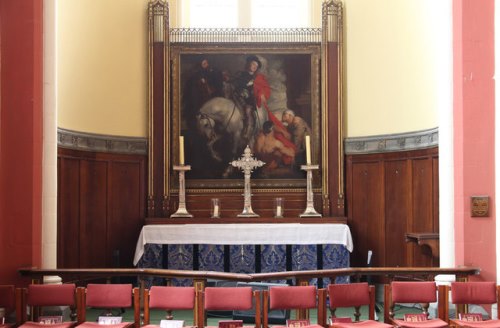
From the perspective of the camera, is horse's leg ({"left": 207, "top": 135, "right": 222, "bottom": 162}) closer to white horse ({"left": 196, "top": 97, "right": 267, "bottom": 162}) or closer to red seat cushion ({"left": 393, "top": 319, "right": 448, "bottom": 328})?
white horse ({"left": 196, "top": 97, "right": 267, "bottom": 162})

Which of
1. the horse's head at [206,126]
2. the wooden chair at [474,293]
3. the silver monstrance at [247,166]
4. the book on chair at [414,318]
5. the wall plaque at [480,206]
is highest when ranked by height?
the horse's head at [206,126]

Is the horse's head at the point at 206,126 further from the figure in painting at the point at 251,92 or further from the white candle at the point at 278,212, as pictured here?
the white candle at the point at 278,212

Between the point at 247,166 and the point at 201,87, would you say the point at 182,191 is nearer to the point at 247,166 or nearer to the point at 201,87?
the point at 247,166

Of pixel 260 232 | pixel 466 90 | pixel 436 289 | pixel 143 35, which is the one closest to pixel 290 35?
pixel 143 35

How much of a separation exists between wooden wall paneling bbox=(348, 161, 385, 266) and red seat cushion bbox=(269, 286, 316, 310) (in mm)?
5180

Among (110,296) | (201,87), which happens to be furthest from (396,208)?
(110,296)

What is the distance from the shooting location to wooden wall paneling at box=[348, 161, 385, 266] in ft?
44.0

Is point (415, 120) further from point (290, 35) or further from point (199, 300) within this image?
point (199, 300)

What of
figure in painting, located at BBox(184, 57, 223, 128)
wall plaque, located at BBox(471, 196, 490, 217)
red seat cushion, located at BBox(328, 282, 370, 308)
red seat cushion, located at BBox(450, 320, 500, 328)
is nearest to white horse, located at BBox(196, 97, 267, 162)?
figure in painting, located at BBox(184, 57, 223, 128)

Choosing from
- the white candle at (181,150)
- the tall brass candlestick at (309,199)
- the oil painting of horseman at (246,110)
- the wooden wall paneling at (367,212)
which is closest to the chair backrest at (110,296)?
the white candle at (181,150)

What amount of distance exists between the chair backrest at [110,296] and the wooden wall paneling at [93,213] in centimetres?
419

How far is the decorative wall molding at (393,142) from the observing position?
12.7 meters

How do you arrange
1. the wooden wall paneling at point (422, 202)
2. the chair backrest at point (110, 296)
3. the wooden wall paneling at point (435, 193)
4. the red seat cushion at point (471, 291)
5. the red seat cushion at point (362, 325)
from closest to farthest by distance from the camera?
the red seat cushion at point (362, 325) < the chair backrest at point (110, 296) < the red seat cushion at point (471, 291) < the wooden wall paneling at point (435, 193) < the wooden wall paneling at point (422, 202)

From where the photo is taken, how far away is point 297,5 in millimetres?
14648
